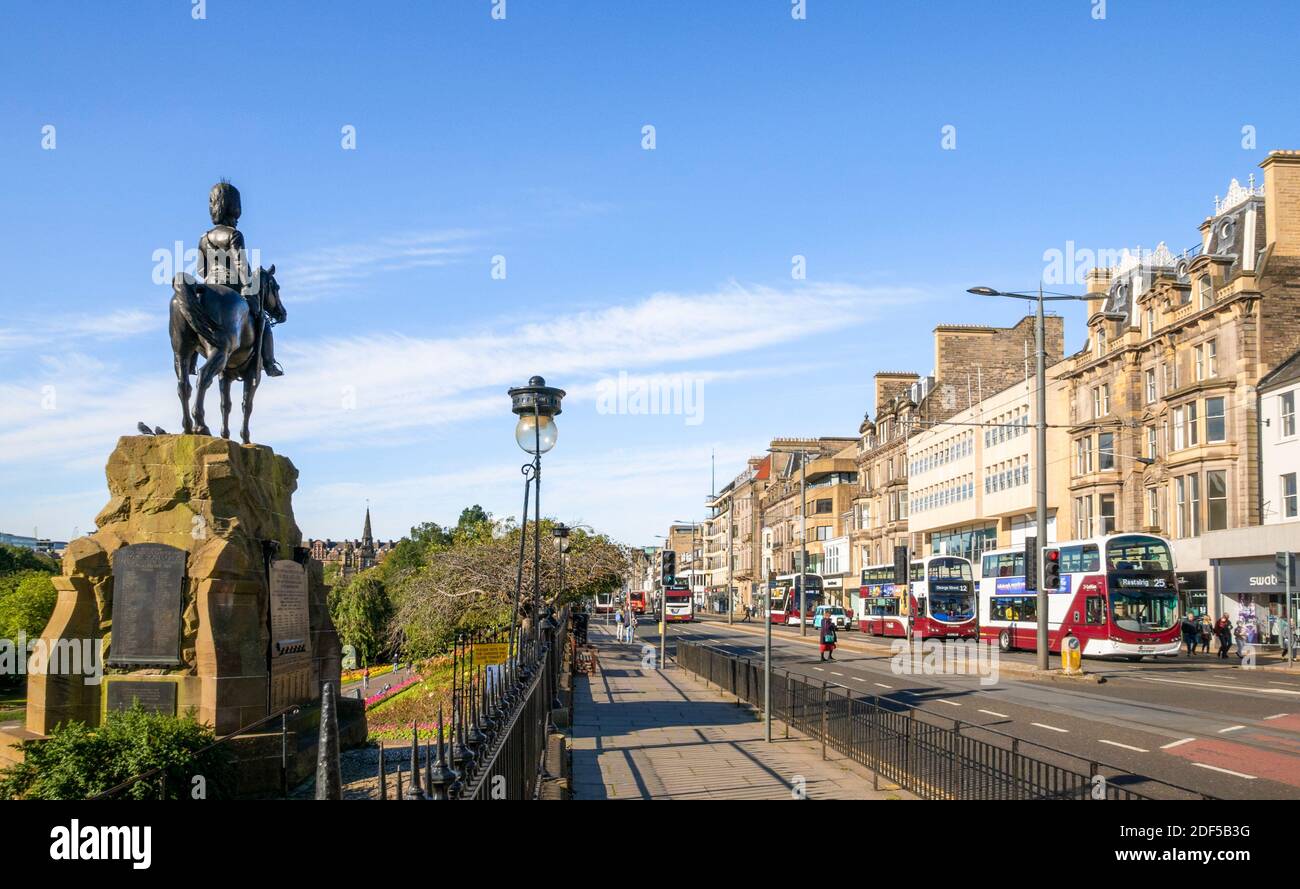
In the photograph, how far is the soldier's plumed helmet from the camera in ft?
50.9

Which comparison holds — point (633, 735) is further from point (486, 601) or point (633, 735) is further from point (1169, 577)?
point (1169, 577)

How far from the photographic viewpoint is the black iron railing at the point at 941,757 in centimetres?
957

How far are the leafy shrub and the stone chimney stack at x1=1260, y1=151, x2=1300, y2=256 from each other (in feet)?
153

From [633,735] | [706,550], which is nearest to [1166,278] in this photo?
[633,735]

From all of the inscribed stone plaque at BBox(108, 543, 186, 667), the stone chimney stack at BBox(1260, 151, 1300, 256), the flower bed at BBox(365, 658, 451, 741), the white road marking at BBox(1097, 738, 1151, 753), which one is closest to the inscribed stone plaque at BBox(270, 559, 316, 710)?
the inscribed stone plaque at BBox(108, 543, 186, 667)

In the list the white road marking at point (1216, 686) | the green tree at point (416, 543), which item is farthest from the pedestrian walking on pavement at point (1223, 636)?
the green tree at point (416, 543)

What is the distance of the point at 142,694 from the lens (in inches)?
523

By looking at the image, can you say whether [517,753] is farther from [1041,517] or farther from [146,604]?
[1041,517]

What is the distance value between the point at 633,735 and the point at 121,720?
30.5 ft

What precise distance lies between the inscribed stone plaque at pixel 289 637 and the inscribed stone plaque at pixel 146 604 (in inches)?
58.8

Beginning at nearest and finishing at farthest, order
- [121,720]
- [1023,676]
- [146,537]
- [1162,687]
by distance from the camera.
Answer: [121,720] → [146,537] → [1162,687] → [1023,676]

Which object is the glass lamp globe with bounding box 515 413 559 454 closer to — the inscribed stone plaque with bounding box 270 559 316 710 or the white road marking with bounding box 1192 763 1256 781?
the inscribed stone plaque with bounding box 270 559 316 710
